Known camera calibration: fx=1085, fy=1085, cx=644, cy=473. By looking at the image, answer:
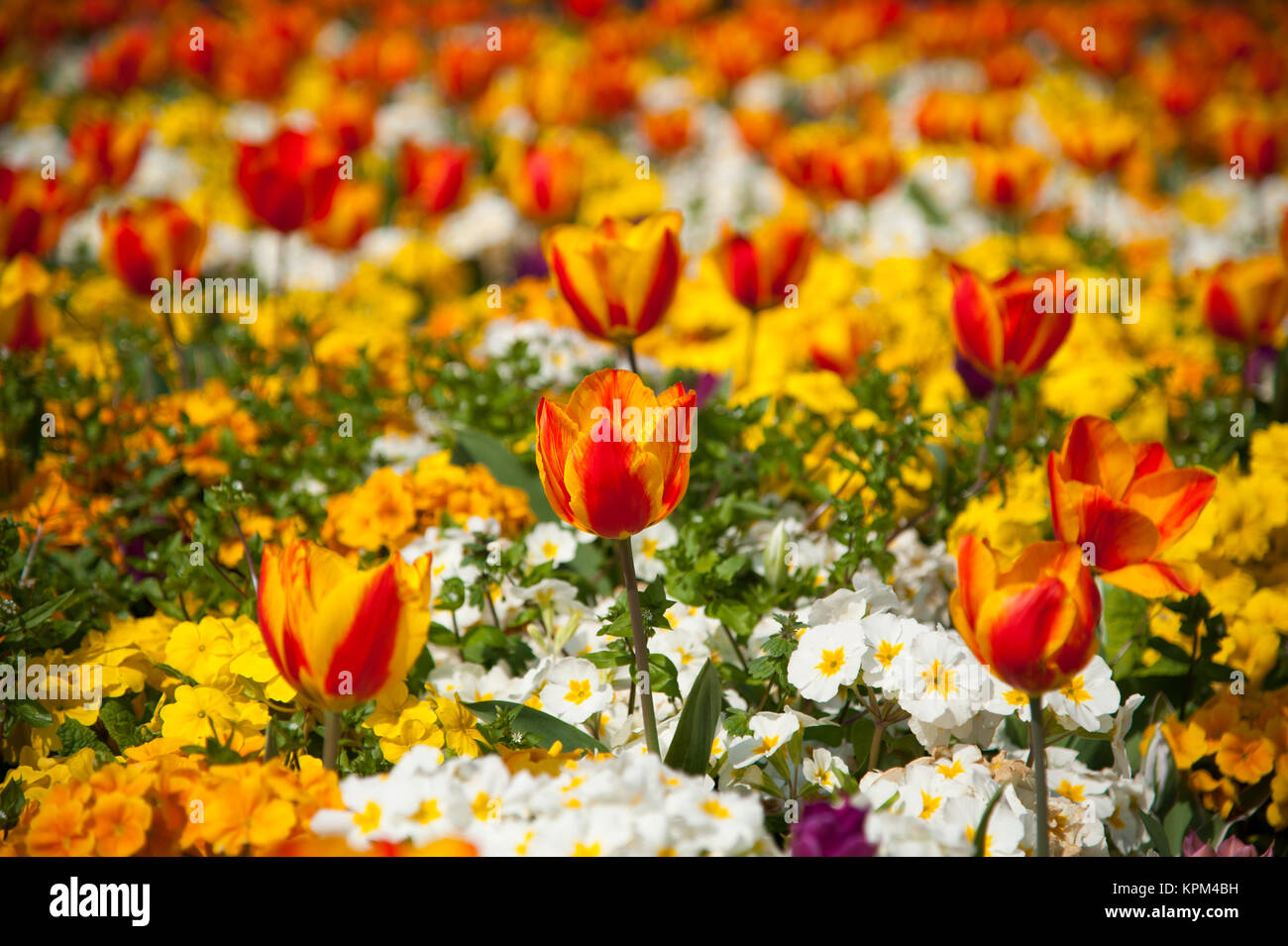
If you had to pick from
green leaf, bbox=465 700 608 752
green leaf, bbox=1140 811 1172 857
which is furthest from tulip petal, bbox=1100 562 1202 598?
green leaf, bbox=465 700 608 752

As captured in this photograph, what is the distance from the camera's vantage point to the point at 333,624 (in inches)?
42.1

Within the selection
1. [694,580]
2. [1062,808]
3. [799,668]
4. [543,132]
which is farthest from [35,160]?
[1062,808]

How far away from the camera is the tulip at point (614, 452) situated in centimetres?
115

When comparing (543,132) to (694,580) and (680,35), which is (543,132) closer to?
(680,35)

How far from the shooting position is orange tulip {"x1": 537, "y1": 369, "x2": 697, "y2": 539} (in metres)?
1.15

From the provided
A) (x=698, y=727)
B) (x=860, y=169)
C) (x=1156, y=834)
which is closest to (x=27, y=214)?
(x=698, y=727)

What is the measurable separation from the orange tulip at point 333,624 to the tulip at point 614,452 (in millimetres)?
207

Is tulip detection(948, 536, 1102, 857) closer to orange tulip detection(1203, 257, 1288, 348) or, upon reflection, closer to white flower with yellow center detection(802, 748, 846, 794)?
white flower with yellow center detection(802, 748, 846, 794)

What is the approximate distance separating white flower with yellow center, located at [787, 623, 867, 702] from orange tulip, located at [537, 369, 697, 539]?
307 mm

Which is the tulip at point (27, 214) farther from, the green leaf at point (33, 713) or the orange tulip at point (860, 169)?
Result: the orange tulip at point (860, 169)

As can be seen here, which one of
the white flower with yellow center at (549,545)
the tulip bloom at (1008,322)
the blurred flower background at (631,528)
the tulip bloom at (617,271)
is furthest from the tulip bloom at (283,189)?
the tulip bloom at (1008,322)

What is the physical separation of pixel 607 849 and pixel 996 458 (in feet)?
3.90

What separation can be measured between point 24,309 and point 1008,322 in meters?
1.86
